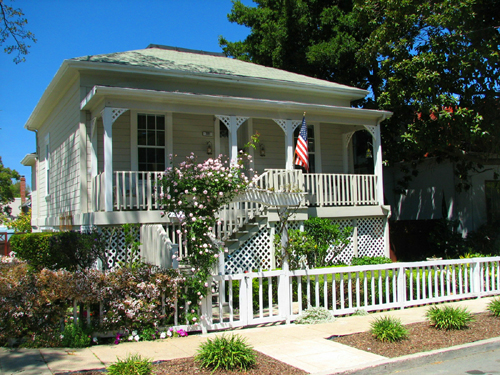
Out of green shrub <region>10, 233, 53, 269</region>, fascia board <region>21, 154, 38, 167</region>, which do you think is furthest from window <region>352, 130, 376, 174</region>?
fascia board <region>21, 154, 38, 167</region>

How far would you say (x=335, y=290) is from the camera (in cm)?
902

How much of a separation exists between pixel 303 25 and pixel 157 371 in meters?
18.5

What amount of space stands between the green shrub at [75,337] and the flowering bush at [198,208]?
1576mm

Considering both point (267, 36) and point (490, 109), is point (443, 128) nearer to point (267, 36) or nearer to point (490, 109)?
point (490, 109)

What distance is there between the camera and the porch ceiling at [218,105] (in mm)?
11703

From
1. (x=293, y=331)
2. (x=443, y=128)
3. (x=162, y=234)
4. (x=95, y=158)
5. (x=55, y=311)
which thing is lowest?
(x=293, y=331)

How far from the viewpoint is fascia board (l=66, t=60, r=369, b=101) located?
13.1m

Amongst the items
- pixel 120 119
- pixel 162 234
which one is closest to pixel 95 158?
pixel 120 119

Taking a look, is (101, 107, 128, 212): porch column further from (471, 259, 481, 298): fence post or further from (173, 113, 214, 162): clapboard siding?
(471, 259, 481, 298): fence post

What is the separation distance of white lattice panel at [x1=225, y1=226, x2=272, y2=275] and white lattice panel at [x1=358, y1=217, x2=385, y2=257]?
374 centimetres

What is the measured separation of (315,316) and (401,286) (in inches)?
87.7

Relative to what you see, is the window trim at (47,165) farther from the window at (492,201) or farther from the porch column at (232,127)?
the window at (492,201)

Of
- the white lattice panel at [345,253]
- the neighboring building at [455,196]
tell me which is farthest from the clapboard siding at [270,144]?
the neighboring building at [455,196]

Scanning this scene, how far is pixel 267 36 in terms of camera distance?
2241 centimetres
